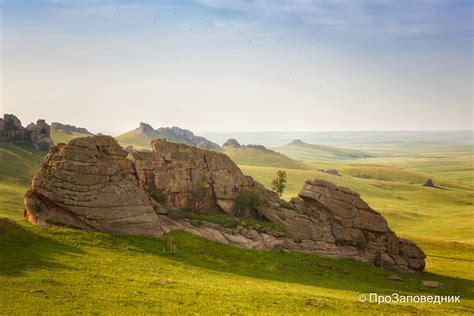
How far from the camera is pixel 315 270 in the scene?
57.0 metres

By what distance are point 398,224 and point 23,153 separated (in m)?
139

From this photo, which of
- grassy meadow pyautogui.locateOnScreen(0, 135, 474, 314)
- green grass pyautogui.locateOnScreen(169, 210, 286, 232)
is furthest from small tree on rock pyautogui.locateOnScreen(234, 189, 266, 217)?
grassy meadow pyautogui.locateOnScreen(0, 135, 474, 314)

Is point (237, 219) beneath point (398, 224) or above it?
above

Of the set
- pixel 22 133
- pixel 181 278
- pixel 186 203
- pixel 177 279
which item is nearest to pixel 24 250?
pixel 177 279

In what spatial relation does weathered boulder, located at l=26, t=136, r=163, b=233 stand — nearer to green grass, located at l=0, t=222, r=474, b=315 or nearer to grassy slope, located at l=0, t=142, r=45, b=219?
green grass, located at l=0, t=222, r=474, b=315

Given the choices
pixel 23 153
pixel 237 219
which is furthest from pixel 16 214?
pixel 23 153

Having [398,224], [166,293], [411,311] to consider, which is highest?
[166,293]

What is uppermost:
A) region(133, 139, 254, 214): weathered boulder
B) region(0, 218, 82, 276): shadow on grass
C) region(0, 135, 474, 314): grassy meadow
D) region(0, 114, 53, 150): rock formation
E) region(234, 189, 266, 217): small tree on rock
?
region(0, 114, 53, 150): rock formation

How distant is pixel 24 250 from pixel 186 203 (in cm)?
3012

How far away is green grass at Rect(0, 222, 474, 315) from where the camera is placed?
33625 mm

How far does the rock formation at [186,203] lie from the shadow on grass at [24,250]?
5.12 metres

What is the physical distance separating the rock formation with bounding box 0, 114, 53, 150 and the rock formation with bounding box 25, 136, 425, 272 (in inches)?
4556

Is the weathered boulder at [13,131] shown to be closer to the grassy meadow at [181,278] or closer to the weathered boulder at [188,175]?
the weathered boulder at [188,175]

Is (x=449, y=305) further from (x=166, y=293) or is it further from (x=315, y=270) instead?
(x=166, y=293)
